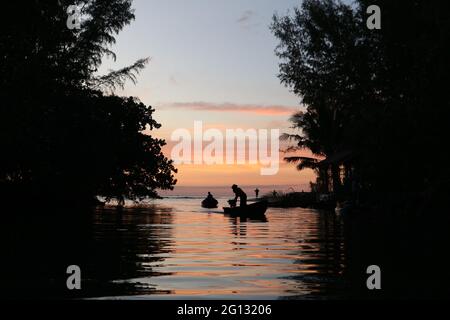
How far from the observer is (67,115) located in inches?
1255

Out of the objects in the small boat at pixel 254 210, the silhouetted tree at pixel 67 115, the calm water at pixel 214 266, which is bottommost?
the calm water at pixel 214 266

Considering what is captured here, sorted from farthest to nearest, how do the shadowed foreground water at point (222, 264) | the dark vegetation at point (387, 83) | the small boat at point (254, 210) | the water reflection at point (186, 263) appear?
the small boat at point (254, 210) < the dark vegetation at point (387, 83) < the water reflection at point (186, 263) < the shadowed foreground water at point (222, 264)

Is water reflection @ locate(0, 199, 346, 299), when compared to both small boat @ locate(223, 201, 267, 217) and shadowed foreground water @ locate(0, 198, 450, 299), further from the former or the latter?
small boat @ locate(223, 201, 267, 217)

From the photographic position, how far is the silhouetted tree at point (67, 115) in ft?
90.8

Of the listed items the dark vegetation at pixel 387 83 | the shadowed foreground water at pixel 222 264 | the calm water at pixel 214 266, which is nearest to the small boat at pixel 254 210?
the dark vegetation at pixel 387 83

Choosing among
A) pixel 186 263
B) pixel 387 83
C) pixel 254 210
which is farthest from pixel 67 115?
pixel 186 263

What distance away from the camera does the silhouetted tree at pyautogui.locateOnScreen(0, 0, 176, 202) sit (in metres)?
27.7

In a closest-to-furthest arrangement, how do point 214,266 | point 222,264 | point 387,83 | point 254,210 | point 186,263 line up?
point 214,266 < point 222,264 < point 186,263 < point 387,83 < point 254,210

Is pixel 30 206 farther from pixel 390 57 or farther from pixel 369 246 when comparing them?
pixel 369 246

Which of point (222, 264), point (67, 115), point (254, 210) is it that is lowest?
point (222, 264)

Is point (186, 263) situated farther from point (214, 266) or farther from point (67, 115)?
point (67, 115)

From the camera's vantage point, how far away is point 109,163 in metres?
36.3

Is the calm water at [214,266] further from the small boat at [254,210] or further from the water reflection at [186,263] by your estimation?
the small boat at [254,210]
